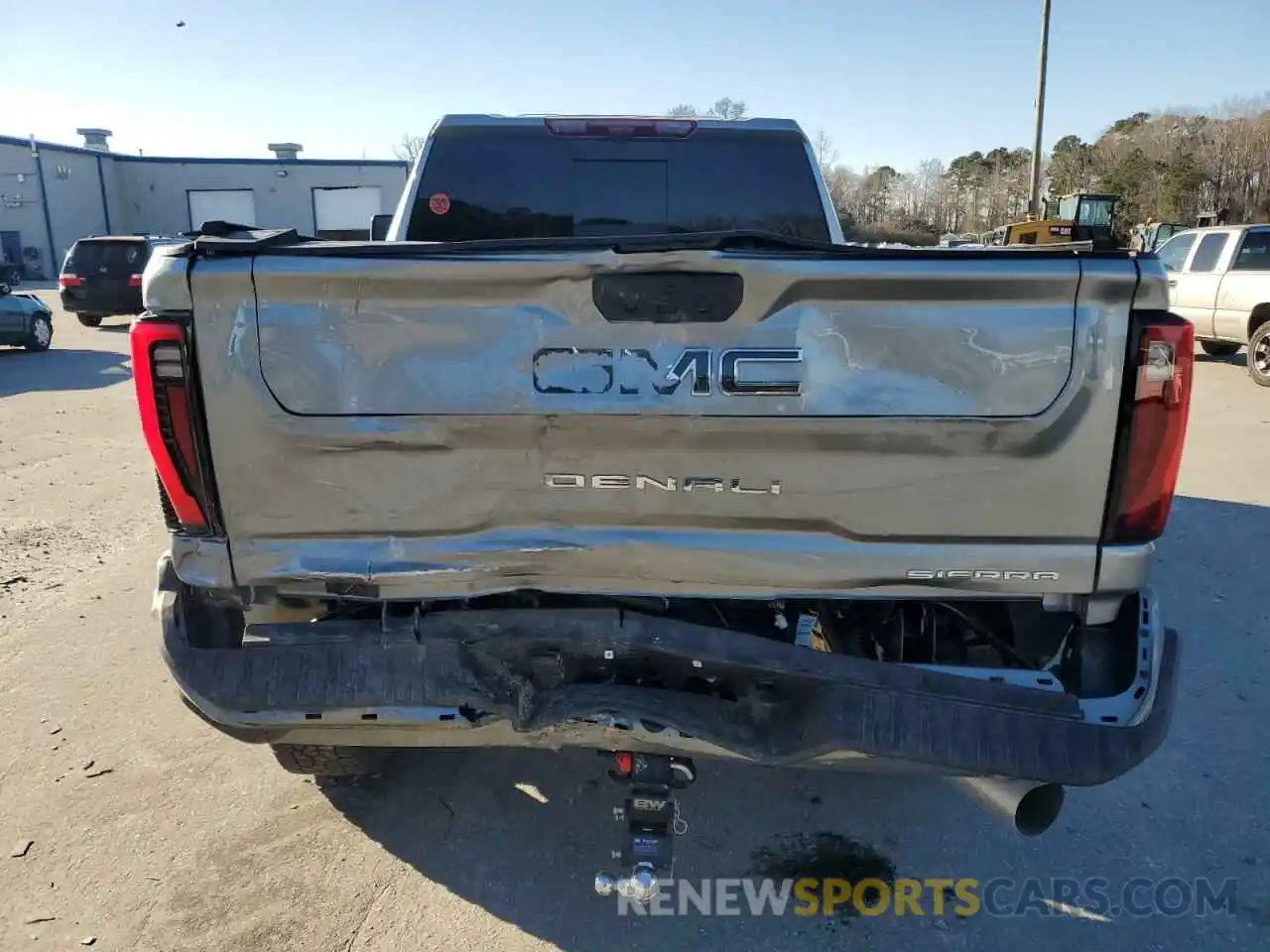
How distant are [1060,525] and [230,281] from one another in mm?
2177

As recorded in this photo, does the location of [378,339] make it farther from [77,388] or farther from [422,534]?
[77,388]

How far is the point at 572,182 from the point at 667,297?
2.10m

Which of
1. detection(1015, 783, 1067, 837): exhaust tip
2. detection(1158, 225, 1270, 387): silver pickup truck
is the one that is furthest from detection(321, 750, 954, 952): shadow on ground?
detection(1158, 225, 1270, 387): silver pickup truck

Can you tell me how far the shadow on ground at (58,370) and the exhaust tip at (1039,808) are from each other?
A: 13.6m

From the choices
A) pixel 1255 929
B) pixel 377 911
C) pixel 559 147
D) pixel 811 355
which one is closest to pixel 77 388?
pixel 559 147

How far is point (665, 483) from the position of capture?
233 cm

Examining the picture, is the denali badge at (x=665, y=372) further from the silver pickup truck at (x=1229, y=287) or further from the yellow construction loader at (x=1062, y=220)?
the silver pickup truck at (x=1229, y=287)

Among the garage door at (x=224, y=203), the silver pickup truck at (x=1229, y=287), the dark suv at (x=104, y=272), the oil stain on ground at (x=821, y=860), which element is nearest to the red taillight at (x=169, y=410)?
the oil stain on ground at (x=821, y=860)

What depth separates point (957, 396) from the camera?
225cm

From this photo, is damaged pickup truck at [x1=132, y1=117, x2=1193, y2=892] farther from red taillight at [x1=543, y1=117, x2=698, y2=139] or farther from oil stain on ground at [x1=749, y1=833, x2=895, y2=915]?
red taillight at [x1=543, y1=117, x2=698, y2=139]

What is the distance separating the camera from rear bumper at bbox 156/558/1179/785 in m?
2.23

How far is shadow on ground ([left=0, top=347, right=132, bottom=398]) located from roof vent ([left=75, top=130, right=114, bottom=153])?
1486 inches

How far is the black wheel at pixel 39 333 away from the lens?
51.6ft

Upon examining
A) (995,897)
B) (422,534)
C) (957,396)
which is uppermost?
(957,396)
